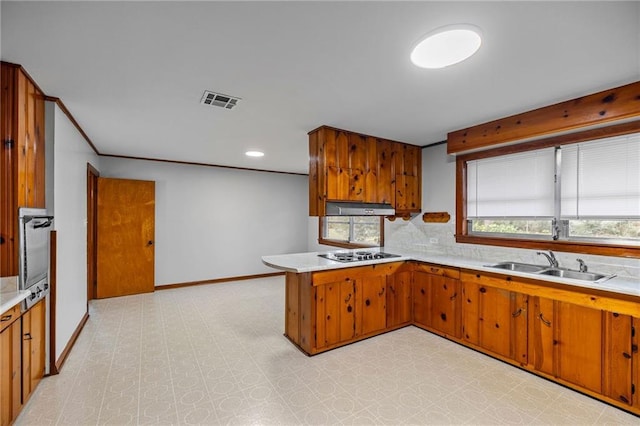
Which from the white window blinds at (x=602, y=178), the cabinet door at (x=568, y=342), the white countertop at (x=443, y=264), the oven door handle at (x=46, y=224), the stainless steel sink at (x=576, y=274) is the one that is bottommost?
the cabinet door at (x=568, y=342)

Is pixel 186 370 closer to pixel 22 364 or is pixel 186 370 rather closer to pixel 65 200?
pixel 22 364

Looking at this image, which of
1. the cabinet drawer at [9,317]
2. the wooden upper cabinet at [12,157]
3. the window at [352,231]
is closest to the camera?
the cabinet drawer at [9,317]

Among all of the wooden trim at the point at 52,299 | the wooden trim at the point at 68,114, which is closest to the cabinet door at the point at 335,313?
the wooden trim at the point at 52,299

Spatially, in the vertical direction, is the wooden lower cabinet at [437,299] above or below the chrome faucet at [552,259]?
below

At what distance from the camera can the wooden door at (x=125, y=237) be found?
191 inches

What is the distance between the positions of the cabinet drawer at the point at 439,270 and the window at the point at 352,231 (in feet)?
4.17

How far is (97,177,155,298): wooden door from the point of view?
4.86m

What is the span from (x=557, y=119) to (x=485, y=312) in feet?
6.33

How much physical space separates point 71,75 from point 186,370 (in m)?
2.53

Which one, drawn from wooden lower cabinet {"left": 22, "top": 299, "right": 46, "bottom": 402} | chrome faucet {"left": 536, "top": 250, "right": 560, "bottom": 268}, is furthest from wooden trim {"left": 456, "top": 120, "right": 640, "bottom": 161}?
wooden lower cabinet {"left": 22, "top": 299, "right": 46, "bottom": 402}

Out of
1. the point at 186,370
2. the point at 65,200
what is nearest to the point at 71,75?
the point at 65,200

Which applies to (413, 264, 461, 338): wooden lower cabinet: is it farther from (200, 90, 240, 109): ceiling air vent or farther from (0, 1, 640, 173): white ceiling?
(200, 90, 240, 109): ceiling air vent

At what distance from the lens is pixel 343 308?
10.4 ft

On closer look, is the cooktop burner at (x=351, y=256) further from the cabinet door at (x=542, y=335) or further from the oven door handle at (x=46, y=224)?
the oven door handle at (x=46, y=224)
